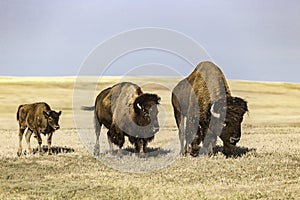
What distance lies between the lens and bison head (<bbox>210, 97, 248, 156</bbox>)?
1759cm

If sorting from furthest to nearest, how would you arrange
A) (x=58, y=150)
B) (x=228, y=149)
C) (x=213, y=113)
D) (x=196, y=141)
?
(x=58, y=150) → (x=196, y=141) → (x=228, y=149) → (x=213, y=113)

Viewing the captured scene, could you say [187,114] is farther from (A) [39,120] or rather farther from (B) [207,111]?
(A) [39,120]

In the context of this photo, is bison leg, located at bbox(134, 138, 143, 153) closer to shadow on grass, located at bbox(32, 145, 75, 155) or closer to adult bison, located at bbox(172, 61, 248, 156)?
adult bison, located at bbox(172, 61, 248, 156)

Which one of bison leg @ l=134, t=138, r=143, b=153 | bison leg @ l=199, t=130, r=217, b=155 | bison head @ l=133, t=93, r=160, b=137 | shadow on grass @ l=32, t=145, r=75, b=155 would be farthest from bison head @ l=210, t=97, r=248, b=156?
shadow on grass @ l=32, t=145, r=75, b=155

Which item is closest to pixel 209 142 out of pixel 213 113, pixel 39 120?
pixel 213 113

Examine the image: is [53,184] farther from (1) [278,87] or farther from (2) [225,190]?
(1) [278,87]

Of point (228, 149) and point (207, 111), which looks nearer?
point (207, 111)

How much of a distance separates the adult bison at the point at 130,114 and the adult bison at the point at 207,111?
141cm

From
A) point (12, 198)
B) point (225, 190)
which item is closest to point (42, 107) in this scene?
point (12, 198)

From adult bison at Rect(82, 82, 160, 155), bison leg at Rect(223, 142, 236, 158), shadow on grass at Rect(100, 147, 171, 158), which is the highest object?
adult bison at Rect(82, 82, 160, 155)

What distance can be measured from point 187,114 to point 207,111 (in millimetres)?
1113

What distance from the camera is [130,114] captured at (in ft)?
60.8

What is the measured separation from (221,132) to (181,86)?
3175 mm

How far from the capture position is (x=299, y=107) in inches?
2489
